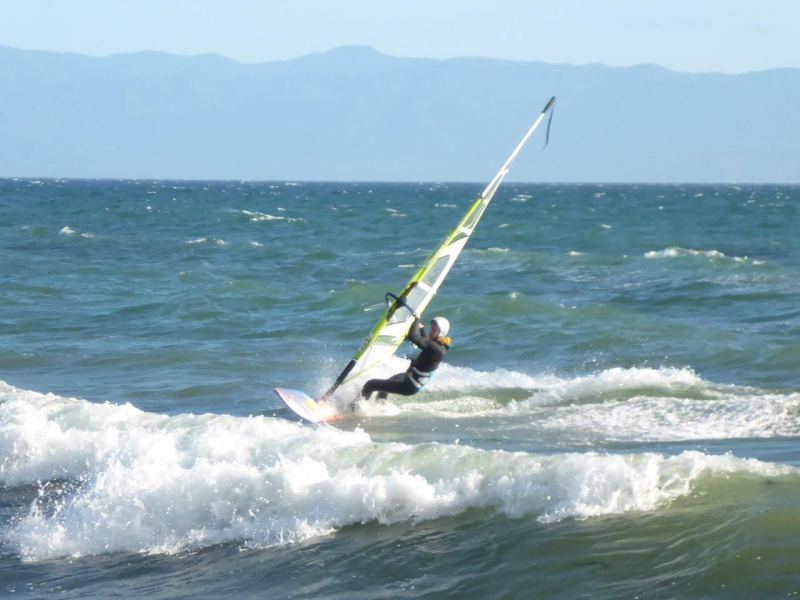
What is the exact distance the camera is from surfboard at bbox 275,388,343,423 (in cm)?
1236

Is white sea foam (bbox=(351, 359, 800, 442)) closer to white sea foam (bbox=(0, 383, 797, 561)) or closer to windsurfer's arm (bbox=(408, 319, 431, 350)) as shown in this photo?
windsurfer's arm (bbox=(408, 319, 431, 350))

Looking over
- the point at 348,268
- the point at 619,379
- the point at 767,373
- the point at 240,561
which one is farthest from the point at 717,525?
the point at 348,268

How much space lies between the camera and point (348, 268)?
Result: 31.9 meters

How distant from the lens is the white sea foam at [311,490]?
8516mm

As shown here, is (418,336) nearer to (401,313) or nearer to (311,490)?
(401,313)

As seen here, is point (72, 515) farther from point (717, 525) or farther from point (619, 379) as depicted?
point (619, 379)

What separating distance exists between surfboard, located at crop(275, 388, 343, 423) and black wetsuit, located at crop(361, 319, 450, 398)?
1.27 ft

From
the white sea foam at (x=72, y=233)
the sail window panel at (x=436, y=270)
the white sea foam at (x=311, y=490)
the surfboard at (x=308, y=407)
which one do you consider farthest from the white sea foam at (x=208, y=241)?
the white sea foam at (x=311, y=490)

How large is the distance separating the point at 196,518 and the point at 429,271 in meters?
5.49

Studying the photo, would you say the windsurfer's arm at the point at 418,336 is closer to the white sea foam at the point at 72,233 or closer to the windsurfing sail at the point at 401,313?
the windsurfing sail at the point at 401,313

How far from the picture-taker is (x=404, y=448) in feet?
31.7

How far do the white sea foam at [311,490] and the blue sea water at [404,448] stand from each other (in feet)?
0.07

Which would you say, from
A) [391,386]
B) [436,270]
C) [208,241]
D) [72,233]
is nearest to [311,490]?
[391,386]

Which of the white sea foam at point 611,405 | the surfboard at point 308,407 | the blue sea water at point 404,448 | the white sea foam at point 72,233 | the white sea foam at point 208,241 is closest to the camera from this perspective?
the blue sea water at point 404,448
